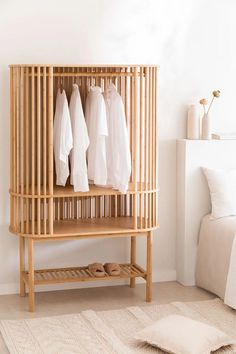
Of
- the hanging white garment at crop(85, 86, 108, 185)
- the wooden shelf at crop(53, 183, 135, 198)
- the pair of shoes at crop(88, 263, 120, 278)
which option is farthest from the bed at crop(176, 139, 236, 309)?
the hanging white garment at crop(85, 86, 108, 185)

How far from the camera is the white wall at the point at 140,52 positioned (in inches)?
206

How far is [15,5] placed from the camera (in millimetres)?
5168

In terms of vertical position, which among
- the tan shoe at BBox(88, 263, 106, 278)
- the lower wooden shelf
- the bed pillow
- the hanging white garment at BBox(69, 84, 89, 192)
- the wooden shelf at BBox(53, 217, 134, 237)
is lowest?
the lower wooden shelf

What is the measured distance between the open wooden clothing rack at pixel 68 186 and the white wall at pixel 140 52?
0.14m

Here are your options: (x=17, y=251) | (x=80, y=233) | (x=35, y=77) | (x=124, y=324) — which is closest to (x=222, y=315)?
(x=124, y=324)

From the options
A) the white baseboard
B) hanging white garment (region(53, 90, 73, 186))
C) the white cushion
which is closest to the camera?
the white cushion

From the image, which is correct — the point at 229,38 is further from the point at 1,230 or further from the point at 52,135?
the point at 1,230

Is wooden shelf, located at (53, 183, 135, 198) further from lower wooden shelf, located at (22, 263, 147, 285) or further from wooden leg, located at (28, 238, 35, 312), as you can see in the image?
lower wooden shelf, located at (22, 263, 147, 285)

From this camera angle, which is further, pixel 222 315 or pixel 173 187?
pixel 173 187


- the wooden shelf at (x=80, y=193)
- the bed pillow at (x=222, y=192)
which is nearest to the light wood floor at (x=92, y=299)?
the bed pillow at (x=222, y=192)

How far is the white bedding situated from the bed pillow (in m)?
0.08

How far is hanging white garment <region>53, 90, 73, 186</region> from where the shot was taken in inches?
193

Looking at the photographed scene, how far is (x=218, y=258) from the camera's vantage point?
17.2ft

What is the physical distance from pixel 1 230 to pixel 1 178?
0.39 meters
